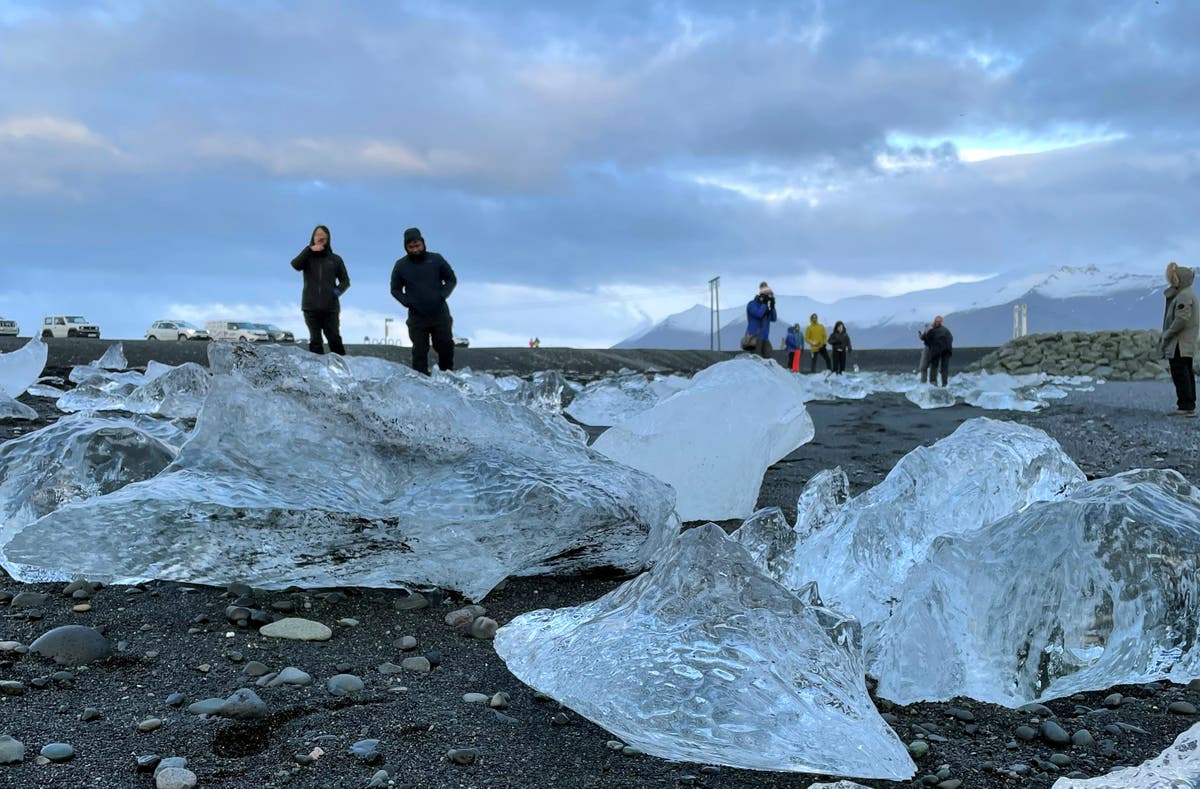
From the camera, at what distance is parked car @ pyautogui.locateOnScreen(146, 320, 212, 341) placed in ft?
86.2

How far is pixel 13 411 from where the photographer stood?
4.73 meters

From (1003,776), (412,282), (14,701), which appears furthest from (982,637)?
(412,282)

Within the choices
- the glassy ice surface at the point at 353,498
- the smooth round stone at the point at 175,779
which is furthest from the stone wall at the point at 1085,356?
the smooth round stone at the point at 175,779

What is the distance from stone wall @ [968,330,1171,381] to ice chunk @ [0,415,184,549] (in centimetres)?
2040

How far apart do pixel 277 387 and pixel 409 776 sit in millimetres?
1348

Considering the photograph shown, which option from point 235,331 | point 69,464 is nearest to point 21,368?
point 69,464

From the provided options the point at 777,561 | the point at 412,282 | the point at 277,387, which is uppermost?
the point at 412,282

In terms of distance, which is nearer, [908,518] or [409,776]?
[409,776]

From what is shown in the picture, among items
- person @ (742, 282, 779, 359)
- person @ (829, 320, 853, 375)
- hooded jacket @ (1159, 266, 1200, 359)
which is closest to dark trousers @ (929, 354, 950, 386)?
person @ (829, 320, 853, 375)

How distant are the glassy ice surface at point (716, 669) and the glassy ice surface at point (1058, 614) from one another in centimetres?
21

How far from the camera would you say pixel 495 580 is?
2.20 metres

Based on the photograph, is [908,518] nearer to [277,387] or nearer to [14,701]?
[277,387]

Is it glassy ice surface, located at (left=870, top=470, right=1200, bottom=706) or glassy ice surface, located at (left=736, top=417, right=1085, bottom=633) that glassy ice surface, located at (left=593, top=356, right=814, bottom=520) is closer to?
glassy ice surface, located at (left=736, top=417, right=1085, bottom=633)

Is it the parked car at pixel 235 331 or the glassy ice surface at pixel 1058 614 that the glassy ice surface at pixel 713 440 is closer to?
the glassy ice surface at pixel 1058 614
